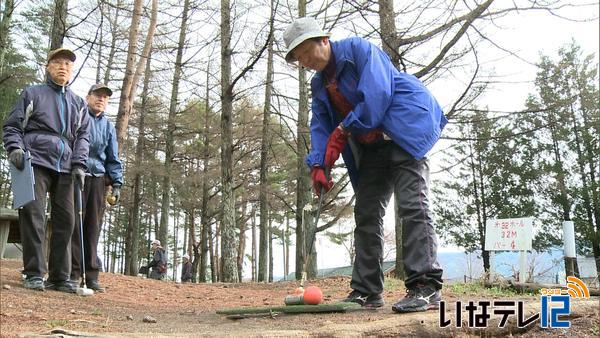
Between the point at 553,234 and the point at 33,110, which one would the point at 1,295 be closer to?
the point at 33,110

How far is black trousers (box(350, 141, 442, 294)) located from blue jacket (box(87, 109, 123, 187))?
9.51 ft

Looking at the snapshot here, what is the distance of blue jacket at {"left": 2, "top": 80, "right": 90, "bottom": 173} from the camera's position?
420 centimetres

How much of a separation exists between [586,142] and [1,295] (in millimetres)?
25590

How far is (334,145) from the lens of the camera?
10.5 feet

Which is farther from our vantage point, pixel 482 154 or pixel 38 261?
pixel 482 154

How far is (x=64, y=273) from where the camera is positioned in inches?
177

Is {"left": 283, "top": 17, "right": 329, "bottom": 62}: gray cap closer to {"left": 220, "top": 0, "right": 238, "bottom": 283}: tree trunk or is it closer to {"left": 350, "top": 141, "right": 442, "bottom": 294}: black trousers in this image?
{"left": 350, "top": 141, "right": 442, "bottom": 294}: black trousers

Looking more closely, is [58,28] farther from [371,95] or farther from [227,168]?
[371,95]

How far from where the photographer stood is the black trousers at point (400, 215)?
→ 10.1 feet

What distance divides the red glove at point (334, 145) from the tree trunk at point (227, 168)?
700 cm

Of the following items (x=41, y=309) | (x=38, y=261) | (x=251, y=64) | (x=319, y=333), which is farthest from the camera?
(x=251, y=64)

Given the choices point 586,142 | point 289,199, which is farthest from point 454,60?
point 586,142

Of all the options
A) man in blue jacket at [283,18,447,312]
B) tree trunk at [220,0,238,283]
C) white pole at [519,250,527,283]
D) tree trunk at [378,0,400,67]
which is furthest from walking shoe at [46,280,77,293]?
tree trunk at [220,0,238,283]

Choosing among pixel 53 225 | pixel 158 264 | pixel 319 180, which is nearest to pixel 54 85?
pixel 53 225
